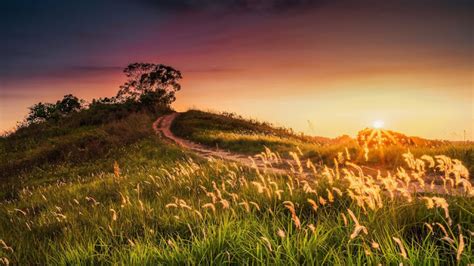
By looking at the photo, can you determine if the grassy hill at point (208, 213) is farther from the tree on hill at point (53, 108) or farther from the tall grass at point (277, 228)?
the tree on hill at point (53, 108)

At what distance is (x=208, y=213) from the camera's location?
6.20 m

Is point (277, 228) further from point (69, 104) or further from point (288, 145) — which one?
point (69, 104)

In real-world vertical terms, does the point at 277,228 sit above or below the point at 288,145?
below

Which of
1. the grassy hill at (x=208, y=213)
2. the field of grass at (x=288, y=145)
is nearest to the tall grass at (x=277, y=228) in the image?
the grassy hill at (x=208, y=213)

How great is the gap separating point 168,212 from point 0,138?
53.1 m

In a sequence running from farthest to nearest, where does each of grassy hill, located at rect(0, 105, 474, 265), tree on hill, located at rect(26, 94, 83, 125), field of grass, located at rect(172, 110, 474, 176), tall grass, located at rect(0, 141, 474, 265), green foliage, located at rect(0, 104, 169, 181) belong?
tree on hill, located at rect(26, 94, 83, 125)
green foliage, located at rect(0, 104, 169, 181)
field of grass, located at rect(172, 110, 474, 176)
grassy hill, located at rect(0, 105, 474, 265)
tall grass, located at rect(0, 141, 474, 265)

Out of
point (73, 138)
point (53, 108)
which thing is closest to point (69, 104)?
point (53, 108)

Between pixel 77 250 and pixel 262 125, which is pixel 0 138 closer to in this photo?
pixel 262 125

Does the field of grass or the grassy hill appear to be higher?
the field of grass

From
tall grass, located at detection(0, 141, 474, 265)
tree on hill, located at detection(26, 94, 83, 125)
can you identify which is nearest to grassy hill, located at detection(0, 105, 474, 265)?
tall grass, located at detection(0, 141, 474, 265)

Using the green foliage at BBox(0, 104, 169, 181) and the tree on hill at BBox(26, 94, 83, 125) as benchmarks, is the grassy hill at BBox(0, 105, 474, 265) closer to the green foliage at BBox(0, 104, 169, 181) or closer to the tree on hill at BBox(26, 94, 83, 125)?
the green foliage at BBox(0, 104, 169, 181)

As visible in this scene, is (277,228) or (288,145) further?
(288,145)

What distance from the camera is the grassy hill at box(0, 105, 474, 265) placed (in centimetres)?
474

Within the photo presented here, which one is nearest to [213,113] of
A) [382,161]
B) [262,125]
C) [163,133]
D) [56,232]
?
[262,125]
